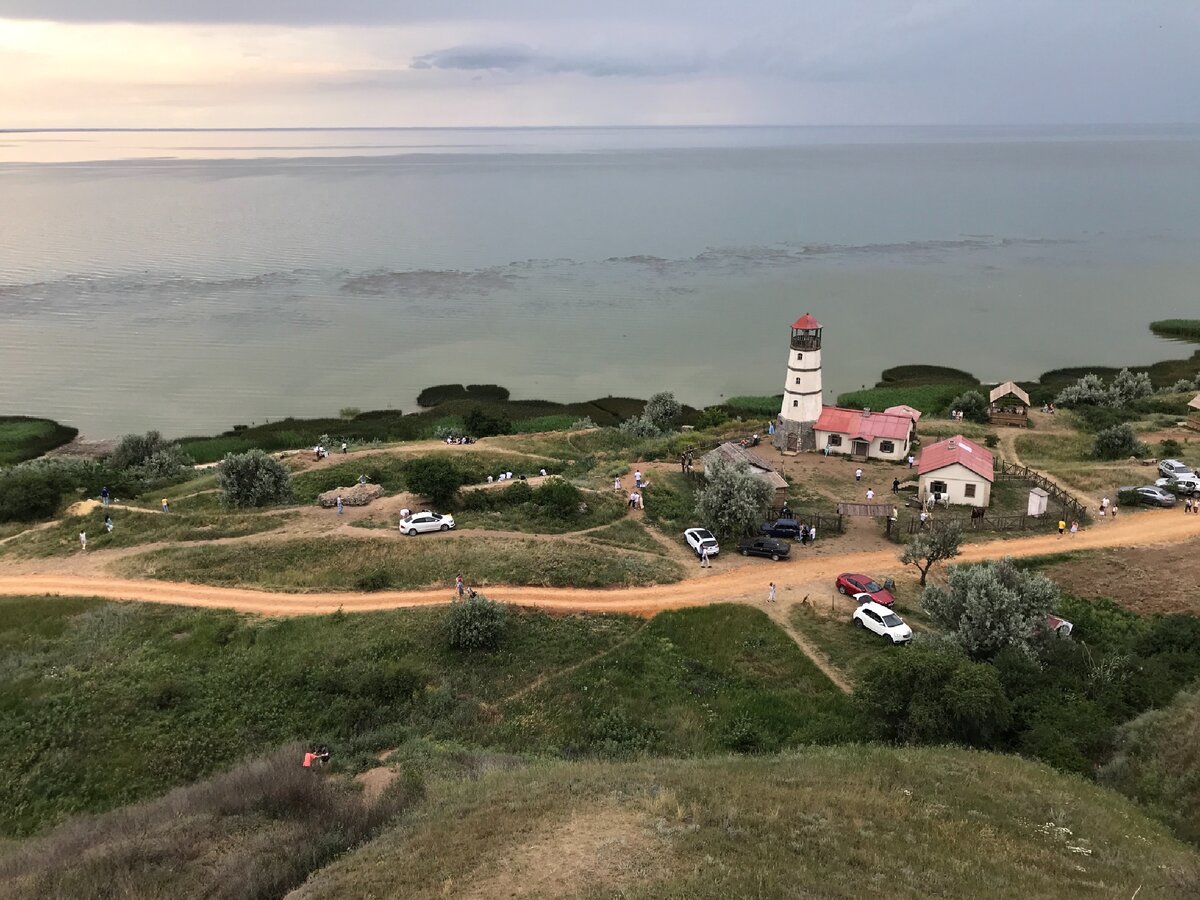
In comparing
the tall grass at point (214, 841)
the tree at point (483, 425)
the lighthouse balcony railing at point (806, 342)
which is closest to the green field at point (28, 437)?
the tree at point (483, 425)

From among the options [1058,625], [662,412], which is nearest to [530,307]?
[662,412]

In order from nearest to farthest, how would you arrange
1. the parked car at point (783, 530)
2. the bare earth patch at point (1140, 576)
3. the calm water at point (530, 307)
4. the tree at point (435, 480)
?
the bare earth patch at point (1140, 576)
the parked car at point (783, 530)
the tree at point (435, 480)
the calm water at point (530, 307)

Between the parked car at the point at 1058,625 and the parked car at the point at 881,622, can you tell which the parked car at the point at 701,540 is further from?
the parked car at the point at 1058,625

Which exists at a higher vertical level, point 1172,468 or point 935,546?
point 1172,468

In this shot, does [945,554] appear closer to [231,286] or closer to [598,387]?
[598,387]

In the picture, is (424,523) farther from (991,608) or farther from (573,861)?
(991,608)

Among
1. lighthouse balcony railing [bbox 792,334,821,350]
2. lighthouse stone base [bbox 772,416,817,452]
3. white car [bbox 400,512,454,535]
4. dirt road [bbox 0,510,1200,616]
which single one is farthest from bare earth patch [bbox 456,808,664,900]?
lighthouse balcony railing [bbox 792,334,821,350]

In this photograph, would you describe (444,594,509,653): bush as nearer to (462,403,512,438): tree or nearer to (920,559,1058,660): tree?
(920,559,1058,660): tree
